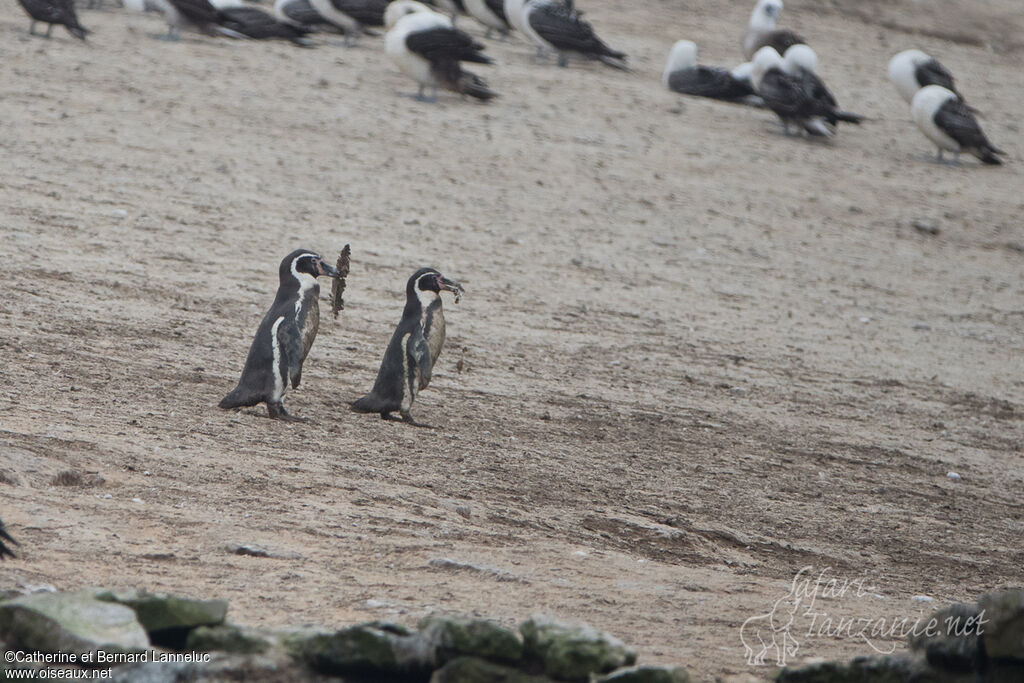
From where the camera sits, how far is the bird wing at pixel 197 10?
46.5 feet

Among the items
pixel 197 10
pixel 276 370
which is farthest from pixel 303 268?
pixel 197 10

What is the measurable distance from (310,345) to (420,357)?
56 cm

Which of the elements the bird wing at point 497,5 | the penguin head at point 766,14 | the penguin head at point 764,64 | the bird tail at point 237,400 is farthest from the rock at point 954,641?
the penguin head at point 766,14

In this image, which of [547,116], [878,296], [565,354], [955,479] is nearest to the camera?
[955,479]

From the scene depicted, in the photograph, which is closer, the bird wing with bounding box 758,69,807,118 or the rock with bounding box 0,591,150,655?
the rock with bounding box 0,591,150,655

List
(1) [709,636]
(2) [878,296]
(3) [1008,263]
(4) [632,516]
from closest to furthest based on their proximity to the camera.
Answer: (1) [709,636] → (4) [632,516] → (2) [878,296] → (3) [1008,263]

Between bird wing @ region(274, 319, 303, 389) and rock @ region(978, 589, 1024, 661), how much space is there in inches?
150

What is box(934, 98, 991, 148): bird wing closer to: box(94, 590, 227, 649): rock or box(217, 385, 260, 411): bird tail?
box(217, 385, 260, 411): bird tail

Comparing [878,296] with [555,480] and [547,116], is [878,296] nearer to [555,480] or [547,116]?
[547,116]

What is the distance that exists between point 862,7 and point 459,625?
20078 millimetres

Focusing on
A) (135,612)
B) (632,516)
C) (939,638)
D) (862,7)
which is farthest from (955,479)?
(862,7)

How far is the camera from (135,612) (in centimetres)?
360

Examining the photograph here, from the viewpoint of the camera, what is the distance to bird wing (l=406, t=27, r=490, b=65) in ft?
45.3

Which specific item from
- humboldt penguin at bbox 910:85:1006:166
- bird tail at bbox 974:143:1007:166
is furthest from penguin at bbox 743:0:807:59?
bird tail at bbox 974:143:1007:166
